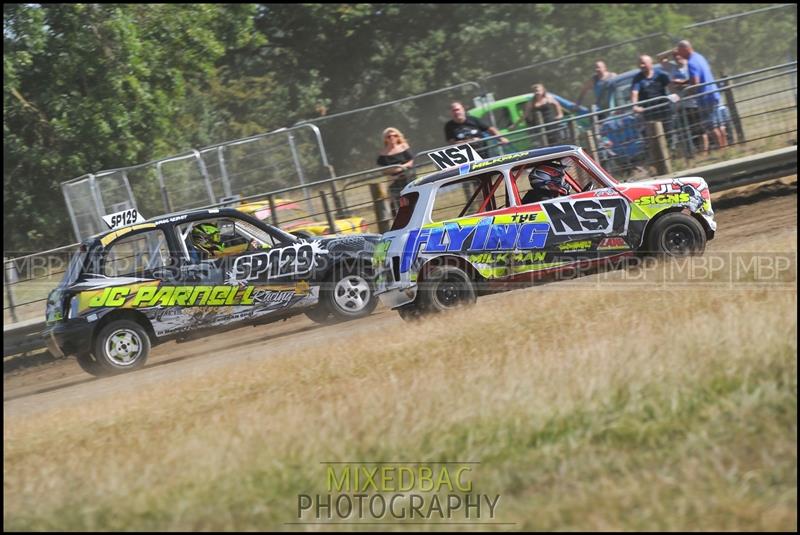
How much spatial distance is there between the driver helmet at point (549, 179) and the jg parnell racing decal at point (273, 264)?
2.80 meters

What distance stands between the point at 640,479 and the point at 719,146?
40.2 feet

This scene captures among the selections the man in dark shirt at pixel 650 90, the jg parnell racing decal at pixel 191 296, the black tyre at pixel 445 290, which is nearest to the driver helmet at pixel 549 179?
the black tyre at pixel 445 290

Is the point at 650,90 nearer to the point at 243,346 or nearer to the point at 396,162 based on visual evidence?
the point at 396,162

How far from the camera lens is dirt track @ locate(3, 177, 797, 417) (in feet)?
37.1

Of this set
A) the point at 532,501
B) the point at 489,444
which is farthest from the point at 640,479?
the point at 489,444

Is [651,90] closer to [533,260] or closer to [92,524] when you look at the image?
[533,260]

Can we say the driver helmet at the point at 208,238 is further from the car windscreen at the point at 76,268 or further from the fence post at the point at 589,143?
the fence post at the point at 589,143

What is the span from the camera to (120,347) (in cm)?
1254

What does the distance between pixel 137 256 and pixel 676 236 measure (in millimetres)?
6228

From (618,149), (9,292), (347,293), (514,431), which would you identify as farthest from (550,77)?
(514,431)

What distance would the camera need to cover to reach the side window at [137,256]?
12500 millimetres

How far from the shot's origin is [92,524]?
18.5 feet

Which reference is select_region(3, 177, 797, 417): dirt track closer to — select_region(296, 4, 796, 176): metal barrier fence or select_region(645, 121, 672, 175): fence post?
select_region(645, 121, 672, 175): fence post

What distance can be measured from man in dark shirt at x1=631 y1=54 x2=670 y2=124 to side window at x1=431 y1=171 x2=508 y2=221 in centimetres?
646
